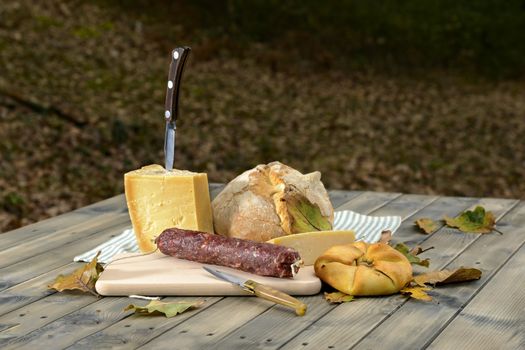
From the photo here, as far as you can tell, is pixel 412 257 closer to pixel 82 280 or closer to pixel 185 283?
pixel 185 283

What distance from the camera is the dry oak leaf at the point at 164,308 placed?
1788mm

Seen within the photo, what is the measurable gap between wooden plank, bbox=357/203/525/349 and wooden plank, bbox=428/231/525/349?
0.02 meters

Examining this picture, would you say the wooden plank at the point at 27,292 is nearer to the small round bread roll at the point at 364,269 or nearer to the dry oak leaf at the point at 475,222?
the small round bread roll at the point at 364,269

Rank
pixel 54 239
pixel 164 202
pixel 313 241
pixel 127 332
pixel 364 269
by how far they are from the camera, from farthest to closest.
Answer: pixel 54 239 < pixel 164 202 < pixel 313 241 < pixel 364 269 < pixel 127 332

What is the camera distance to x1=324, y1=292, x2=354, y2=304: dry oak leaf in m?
1.88

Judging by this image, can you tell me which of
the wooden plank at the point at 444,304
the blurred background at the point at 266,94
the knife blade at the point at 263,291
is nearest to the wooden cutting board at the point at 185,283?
the knife blade at the point at 263,291

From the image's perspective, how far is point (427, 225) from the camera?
2.64 metres

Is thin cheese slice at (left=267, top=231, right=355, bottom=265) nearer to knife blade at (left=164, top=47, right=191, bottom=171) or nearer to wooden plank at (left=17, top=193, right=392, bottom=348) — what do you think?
wooden plank at (left=17, top=193, right=392, bottom=348)

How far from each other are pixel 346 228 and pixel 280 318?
3.06 feet

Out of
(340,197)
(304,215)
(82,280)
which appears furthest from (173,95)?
(340,197)

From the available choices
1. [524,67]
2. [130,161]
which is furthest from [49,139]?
[524,67]

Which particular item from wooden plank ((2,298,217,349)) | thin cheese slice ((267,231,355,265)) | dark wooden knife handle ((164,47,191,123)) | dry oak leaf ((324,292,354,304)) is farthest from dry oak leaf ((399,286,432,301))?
dark wooden knife handle ((164,47,191,123))

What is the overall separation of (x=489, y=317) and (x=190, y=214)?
80 cm

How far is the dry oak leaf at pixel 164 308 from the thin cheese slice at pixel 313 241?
32cm
